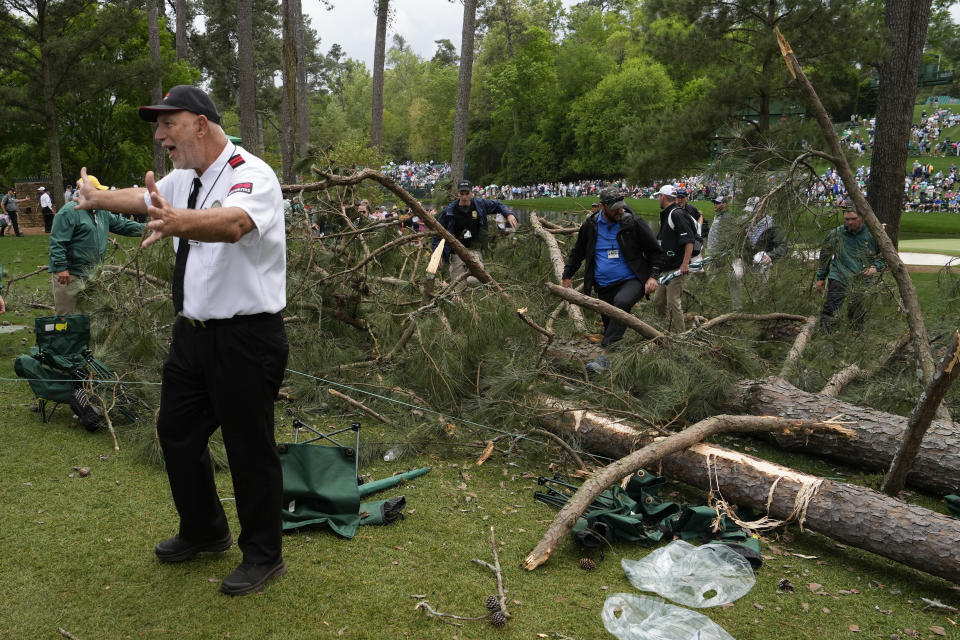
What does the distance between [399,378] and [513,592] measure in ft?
8.02

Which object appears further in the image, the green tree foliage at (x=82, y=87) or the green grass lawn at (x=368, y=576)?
the green tree foliage at (x=82, y=87)

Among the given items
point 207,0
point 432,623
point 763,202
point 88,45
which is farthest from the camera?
point 207,0

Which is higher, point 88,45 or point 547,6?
point 547,6

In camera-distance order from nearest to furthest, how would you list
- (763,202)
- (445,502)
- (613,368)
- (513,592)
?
(513,592) < (445,502) < (613,368) < (763,202)

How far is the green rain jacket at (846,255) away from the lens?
573cm

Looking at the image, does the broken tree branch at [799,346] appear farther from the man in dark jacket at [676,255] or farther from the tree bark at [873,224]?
the man in dark jacket at [676,255]

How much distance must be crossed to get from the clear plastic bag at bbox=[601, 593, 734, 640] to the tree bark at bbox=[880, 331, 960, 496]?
1552 millimetres

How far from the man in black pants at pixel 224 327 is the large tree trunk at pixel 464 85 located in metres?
13.9

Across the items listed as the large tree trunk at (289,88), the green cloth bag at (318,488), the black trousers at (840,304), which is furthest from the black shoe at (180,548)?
the large tree trunk at (289,88)

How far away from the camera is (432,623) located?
100.0 inches

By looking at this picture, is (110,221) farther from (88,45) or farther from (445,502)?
(88,45)

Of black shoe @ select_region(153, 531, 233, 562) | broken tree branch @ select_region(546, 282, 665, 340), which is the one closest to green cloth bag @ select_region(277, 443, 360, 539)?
black shoe @ select_region(153, 531, 233, 562)

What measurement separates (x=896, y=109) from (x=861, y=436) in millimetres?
5703

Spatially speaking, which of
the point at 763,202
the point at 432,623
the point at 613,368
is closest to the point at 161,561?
the point at 432,623
